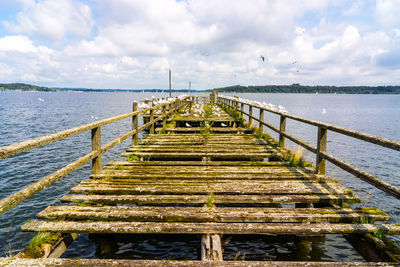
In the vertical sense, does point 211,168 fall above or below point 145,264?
above

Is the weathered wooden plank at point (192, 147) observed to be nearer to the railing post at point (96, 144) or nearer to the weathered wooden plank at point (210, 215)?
the railing post at point (96, 144)

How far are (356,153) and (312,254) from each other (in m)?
16.4

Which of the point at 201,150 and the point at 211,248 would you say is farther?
the point at 201,150

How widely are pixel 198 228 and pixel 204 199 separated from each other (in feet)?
2.95

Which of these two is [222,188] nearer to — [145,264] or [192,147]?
[145,264]

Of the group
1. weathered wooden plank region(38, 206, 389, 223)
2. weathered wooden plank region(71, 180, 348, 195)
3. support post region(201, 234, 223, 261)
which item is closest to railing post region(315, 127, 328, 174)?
weathered wooden plank region(71, 180, 348, 195)

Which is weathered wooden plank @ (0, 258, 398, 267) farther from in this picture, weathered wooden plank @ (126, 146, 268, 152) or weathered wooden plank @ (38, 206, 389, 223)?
weathered wooden plank @ (126, 146, 268, 152)

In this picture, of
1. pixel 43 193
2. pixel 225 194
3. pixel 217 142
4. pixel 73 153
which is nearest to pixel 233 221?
pixel 225 194

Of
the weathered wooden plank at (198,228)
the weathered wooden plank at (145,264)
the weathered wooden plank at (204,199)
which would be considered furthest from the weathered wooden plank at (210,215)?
→ the weathered wooden plank at (145,264)

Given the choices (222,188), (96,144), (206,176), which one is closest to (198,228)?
(222,188)

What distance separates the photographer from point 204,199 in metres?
3.94

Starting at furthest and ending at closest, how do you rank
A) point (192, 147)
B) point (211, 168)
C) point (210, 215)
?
1. point (192, 147)
2. point (211, 168)
3. point (210, 215)

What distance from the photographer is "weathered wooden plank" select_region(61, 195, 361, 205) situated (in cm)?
392

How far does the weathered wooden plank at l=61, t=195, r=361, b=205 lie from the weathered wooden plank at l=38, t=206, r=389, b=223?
1.07 ft
